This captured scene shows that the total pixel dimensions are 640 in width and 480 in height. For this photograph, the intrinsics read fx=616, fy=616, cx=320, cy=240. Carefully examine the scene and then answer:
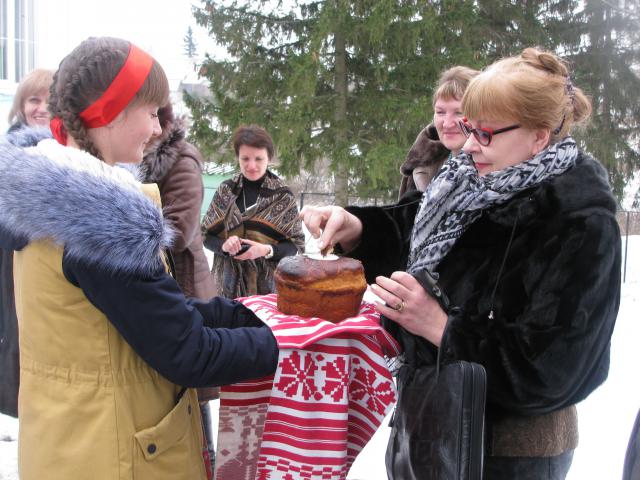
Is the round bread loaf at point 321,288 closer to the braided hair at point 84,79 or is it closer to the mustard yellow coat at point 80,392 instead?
the mustard yellow coat at point 80,392

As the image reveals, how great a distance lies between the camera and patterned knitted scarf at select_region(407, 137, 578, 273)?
168cm

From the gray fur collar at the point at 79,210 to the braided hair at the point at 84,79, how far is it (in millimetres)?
117

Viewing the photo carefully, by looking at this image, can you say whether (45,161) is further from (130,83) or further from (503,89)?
(503,89)

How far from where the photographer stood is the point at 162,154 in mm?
3180

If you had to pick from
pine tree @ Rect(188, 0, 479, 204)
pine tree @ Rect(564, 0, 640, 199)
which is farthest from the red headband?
pine tree @ Rect(564, 0, 640, 199)

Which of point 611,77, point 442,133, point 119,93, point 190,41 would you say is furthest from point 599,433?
point 190,41

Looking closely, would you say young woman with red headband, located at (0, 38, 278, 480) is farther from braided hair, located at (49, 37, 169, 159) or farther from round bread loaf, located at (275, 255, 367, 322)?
round bread loaf, located at (275, 255, 367, 322)

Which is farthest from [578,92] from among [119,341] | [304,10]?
[304,10]

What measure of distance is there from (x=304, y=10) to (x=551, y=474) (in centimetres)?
1070

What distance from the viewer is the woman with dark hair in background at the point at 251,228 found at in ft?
15.7

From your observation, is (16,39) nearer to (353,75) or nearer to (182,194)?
(353,75)

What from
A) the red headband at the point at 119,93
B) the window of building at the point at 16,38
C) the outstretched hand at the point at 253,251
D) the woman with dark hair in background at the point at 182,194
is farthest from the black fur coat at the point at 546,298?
the window of building at the point at 16,38

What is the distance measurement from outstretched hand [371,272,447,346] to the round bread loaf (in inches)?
7.1

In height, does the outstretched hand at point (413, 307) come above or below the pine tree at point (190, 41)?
below
